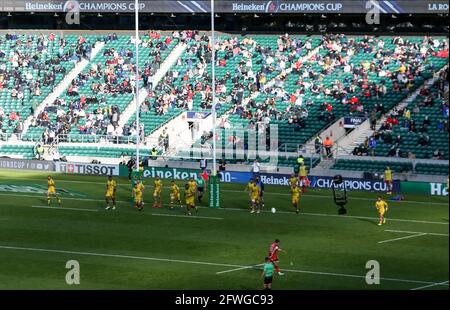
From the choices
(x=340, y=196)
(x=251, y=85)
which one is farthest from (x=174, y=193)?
(x=251, y=85)

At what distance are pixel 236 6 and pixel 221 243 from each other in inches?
1288

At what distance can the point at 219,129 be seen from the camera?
71.1 metres

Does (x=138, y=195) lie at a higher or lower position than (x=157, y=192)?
lower

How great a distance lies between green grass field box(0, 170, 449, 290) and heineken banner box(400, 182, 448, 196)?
Result: 38.2 inches

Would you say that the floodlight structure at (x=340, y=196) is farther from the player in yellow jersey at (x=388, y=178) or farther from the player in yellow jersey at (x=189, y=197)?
the player in yellow jersey at (x=189, y=197)

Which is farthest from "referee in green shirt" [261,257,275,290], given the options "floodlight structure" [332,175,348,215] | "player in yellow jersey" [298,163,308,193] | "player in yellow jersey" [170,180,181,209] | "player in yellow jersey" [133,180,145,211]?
"player in yellow jersey" [298,163,308,193]

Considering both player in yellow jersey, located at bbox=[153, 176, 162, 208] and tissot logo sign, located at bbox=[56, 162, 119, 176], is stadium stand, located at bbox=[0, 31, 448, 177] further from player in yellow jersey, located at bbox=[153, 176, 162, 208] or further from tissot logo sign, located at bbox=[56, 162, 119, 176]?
player in yellow jersey, located at bbox=[153, 176, 162, 208]

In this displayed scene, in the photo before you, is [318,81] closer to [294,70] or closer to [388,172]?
[294,70]

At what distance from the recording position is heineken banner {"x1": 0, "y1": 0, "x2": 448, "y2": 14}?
7062cm

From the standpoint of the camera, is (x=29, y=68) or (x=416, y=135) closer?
(x=416, y=135)

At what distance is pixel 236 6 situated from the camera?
76.2 m

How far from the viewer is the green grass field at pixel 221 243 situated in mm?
39406

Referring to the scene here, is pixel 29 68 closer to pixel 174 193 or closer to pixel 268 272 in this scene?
pixel 174 193
